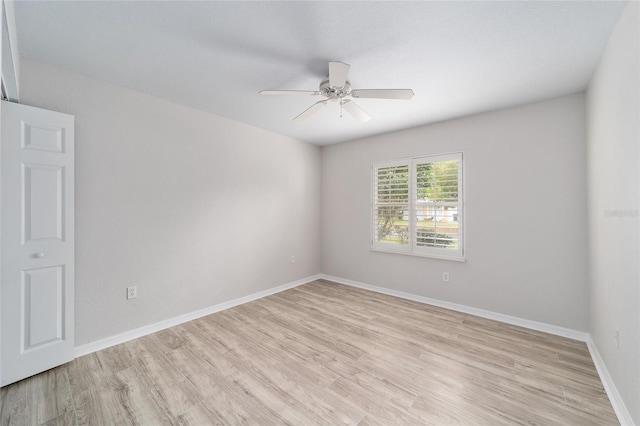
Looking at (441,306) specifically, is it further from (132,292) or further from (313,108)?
(132,292)

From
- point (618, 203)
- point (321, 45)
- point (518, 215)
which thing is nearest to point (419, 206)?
point (518, 215)

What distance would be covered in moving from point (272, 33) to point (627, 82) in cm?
228

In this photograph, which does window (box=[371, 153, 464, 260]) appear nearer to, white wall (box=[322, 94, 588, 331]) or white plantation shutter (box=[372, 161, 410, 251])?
white plantation shutter (box=[372, 161, 410, 251])

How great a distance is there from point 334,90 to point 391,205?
2.31m

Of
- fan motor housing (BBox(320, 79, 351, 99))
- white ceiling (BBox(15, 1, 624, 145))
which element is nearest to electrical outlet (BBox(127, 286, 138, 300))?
white ceiling (BBox(15, 1, 624, 145))

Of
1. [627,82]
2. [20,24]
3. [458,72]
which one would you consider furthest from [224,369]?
[627,82]

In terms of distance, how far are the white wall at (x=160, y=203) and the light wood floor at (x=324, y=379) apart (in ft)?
1.65

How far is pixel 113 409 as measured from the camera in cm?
173

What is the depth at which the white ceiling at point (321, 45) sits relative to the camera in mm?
1615

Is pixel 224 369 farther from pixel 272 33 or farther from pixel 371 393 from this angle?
pixel 272 33

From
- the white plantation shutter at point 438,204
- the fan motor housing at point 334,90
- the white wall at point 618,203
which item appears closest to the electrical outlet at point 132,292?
the fan motor housing at point 334,90

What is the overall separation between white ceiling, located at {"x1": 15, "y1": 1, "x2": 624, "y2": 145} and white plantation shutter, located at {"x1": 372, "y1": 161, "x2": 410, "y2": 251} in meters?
1.32

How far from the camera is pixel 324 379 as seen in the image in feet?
6.70

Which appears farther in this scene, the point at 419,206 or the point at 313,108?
the point at 419,206
